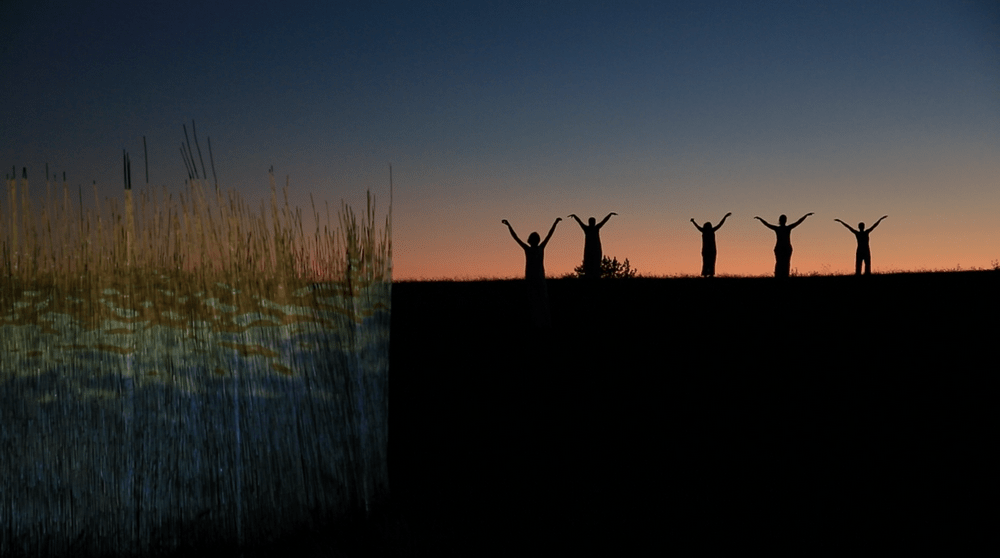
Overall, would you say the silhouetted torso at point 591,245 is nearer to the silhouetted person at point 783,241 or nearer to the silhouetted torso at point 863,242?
the silhouetted person at point 783,241

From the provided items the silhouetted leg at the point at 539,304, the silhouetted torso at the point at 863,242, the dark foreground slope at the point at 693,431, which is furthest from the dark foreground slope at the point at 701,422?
the silhouetted torso at the point at 863,242

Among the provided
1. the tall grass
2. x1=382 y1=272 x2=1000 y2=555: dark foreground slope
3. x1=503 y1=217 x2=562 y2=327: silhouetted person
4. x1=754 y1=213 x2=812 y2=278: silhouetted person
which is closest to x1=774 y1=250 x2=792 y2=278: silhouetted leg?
x1=754 y1=213 x2=812 y2=278: silhouetted person

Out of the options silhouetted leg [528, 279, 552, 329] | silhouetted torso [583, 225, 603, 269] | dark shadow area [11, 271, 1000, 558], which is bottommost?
dark shadow area [11, 271, 1000, 558]

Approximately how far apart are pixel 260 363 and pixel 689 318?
1017 centimetres

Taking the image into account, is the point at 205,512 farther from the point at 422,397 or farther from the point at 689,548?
the point at 422,397

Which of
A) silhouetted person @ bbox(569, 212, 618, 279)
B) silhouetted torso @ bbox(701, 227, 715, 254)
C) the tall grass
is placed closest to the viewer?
the tall grass

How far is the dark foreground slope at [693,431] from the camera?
5.12m

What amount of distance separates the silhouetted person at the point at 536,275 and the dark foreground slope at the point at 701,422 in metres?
0.39

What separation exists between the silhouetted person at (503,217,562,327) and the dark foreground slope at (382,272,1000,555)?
0.39m

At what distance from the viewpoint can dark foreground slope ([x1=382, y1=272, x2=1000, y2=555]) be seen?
17.3ft

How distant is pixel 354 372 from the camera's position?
206 inches

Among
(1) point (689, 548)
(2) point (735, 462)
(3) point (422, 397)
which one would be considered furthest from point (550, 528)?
(3) point (422, 397)

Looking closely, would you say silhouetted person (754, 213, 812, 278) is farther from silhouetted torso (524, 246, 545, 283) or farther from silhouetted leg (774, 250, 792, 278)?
silhouetted torso (524, 246, 545, 283)

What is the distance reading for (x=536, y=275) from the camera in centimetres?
1308
